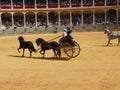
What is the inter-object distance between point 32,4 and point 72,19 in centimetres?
619

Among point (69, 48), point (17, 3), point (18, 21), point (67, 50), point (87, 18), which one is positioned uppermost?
point (17, 3)

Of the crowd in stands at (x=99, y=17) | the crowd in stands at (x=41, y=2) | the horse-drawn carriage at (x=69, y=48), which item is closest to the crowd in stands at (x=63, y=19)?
the crowd in stands at (x=99, y=17)

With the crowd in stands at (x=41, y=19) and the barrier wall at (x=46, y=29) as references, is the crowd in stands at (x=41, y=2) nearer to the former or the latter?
the crowd in stands at (x=41, y=19)

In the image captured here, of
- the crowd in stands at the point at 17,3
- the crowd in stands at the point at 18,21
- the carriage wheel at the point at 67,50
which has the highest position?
the crowd in stands at the point at 17,3

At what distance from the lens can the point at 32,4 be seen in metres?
53.6

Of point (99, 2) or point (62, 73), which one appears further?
point (99, 2)

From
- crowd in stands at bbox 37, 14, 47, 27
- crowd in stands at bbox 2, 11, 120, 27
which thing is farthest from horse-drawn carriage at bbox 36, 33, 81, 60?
crowd in stands at bbox 37, 14, 47, 27

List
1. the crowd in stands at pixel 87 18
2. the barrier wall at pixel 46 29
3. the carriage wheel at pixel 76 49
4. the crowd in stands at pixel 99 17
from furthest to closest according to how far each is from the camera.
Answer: the crowd in stands at pixel 99 17 < the crowd in stands at pixel 87 18 < the barrier wall at pixel 46 29 < the carriage wheel at pixel 76 49

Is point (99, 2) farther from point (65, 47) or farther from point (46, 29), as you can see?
point (65, 47)

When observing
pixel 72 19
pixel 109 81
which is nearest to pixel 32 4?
pixel 72 19

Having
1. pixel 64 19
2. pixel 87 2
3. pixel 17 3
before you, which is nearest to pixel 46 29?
pixel 64 19

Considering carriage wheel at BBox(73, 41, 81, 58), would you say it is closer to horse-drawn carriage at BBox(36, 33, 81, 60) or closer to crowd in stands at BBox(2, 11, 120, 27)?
horse-drawn carriage at BBox(36, 33, 81, 60)

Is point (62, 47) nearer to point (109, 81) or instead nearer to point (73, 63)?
point (73, 63)

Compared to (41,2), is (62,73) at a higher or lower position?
lower
